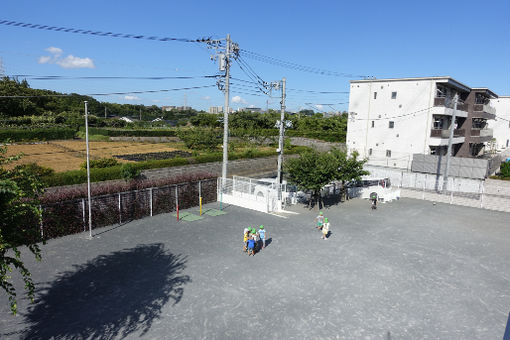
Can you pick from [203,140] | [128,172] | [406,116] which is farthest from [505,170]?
[128,172]

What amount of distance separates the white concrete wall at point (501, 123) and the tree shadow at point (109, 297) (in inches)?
2841

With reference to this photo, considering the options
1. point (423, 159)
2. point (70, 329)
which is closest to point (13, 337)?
point (70, 329)

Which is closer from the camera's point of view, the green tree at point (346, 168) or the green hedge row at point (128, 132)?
the green tree at point (346, 168)

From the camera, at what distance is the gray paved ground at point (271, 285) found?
987 cm

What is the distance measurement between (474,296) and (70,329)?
1412cm

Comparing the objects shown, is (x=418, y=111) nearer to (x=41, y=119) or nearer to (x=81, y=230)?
(x=81, y=230)

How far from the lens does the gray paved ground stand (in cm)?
987

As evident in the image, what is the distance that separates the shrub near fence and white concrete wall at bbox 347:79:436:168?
25394 millimetres

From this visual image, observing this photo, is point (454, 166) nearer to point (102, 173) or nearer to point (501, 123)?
point (102, 173)

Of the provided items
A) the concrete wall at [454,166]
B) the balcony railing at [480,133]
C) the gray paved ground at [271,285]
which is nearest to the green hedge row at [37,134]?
the gray paved ground at [271,285]

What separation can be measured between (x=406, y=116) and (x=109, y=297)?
37799mm

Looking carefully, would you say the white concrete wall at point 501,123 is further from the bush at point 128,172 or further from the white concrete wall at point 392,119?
the bush at point 128,172

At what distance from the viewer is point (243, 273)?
44.1 ft

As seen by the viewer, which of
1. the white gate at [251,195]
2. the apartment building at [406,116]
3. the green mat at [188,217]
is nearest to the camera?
the green mat at [188,217]
